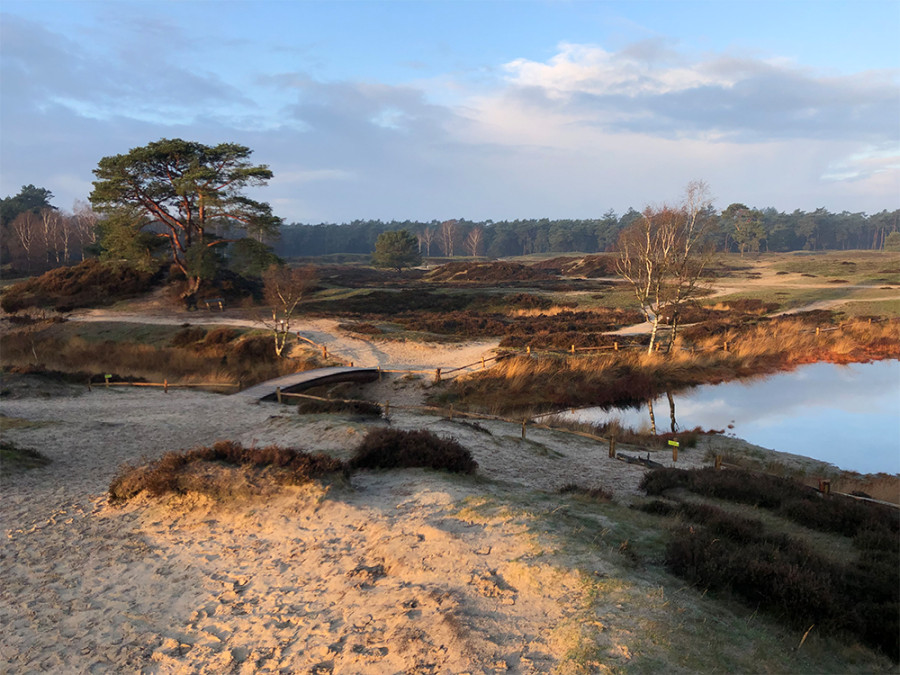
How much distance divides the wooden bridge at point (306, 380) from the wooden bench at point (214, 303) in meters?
19.9

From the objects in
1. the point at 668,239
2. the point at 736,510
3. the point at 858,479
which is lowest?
the point at 858,479

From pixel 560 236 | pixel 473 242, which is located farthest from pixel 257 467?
pixel 560 236

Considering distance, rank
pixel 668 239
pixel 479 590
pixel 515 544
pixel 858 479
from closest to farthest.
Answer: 1. pixel 479 590
2. pixel 515 544
3. pixel 858 479
4. pixel 668 239

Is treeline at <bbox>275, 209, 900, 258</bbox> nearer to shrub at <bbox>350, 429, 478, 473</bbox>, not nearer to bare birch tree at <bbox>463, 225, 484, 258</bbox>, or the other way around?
bare birch tree at <bbox>463, 225, 484, 258</bbox>

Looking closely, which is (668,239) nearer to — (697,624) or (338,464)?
(338,464)

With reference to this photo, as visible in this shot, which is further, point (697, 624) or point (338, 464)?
point (338, 464)

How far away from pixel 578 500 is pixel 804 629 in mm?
3856

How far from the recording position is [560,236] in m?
142

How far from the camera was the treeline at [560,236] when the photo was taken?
12975 cm

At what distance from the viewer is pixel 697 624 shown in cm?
523

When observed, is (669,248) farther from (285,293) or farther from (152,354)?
(152,354)

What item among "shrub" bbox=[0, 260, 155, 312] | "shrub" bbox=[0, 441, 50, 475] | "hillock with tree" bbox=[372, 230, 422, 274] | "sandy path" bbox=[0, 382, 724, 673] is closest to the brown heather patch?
"shrub" bbox=[0, 260, 155, 312]

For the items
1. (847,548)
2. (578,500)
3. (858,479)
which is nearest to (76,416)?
(578,500)

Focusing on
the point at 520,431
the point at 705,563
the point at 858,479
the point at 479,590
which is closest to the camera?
the point at 479,590
